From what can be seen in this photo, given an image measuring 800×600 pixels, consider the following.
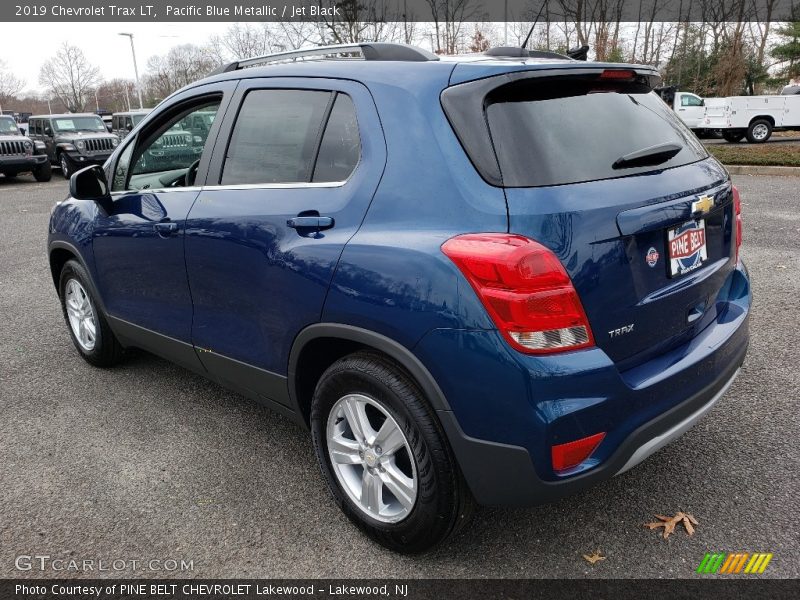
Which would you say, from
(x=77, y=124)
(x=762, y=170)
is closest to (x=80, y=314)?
(x=762, y=170)

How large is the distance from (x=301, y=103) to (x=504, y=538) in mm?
1965

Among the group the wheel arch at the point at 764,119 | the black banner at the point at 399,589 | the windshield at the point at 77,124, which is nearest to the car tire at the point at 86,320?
the black banner at the point at 399,589

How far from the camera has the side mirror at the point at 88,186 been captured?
12.1ft

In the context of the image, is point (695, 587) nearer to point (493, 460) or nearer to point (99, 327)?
point (493, 460)

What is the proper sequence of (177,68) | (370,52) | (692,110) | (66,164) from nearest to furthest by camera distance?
(370,52)
(66,164)
(692,110)
(177,68)

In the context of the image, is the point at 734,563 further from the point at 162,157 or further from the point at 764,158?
the point at 764,158

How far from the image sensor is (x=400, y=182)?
2283 mm

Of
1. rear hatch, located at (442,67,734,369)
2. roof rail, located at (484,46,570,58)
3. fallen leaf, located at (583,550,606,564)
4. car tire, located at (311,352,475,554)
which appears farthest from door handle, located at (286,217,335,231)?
fallen leaf, located at (583,550,606,564)

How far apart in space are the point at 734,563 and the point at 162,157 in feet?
11.2

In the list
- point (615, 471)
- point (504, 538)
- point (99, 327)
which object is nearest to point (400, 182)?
point (615, 471)

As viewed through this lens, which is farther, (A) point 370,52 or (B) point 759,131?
(B) point 759,131

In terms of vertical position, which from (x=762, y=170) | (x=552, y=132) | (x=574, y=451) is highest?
(x=552, y=132)

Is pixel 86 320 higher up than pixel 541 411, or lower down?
lower down

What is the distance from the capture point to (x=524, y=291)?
198 cm
